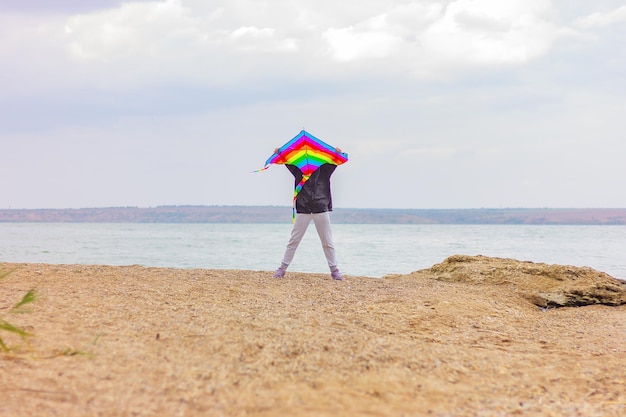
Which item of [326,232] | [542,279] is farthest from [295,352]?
[542,279]

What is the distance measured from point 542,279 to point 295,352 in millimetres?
6725

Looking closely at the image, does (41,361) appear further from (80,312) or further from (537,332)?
(537,332)

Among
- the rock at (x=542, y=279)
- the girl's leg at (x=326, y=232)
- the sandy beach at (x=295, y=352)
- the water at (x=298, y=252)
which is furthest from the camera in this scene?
the water at (x=298, y=252)

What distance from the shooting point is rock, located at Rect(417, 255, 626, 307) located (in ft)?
30.4

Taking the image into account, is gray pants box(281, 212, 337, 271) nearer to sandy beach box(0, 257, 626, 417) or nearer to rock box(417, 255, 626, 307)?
sandy beach box(0, 257, 626, 417)

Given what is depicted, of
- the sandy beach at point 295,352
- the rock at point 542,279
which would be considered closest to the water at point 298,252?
the rock at point 542,279

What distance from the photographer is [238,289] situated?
27.3 feet

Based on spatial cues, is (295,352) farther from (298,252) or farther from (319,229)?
(298,252)

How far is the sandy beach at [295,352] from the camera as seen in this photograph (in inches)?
157

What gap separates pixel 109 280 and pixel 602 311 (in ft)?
23.4

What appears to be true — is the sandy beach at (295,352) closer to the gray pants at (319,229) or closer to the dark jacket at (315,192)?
the gray pants at (319,229)

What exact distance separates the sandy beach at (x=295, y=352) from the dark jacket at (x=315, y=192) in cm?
154

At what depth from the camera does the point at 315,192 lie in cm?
1005

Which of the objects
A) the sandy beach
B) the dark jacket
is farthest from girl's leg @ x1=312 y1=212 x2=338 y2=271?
the sandy beach
